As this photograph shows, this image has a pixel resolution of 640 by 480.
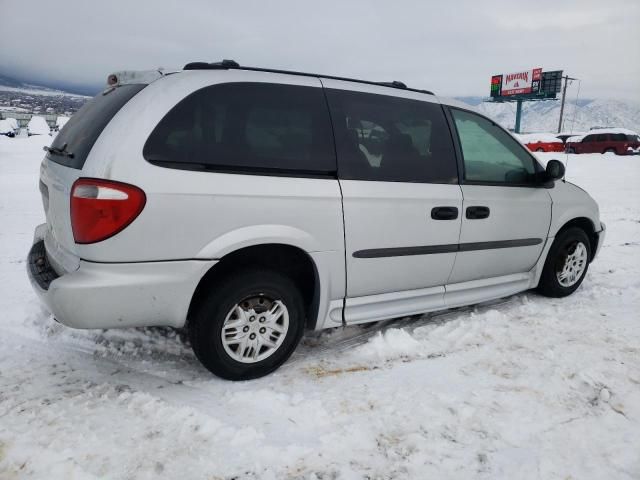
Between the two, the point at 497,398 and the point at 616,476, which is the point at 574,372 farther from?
the point at 616,476

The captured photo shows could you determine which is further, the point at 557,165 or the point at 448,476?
the point at 557,165

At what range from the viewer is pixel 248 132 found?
2.67 m

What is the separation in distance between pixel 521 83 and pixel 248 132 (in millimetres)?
69034

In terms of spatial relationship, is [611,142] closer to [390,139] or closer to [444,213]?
[444,213]

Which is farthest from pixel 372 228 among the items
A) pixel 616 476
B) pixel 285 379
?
pixel 616 476

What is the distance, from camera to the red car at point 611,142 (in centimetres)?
2645

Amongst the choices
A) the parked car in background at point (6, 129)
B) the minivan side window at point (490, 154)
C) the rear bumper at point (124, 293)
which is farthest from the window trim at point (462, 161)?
the parked car in background at point (6, 129)

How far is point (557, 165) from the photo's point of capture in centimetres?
378

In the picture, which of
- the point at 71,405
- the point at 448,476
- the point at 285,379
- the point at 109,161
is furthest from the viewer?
the point at 285,379

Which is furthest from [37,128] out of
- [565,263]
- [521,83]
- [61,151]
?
[521,83]

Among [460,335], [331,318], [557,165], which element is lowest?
[460,335]

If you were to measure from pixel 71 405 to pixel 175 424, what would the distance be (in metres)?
0.62

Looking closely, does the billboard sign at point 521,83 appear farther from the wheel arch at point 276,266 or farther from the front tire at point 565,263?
the wheel arch at point 276,266

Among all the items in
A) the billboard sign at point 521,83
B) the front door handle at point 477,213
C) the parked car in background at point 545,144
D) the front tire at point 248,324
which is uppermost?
the billboard sign at point 521,83
